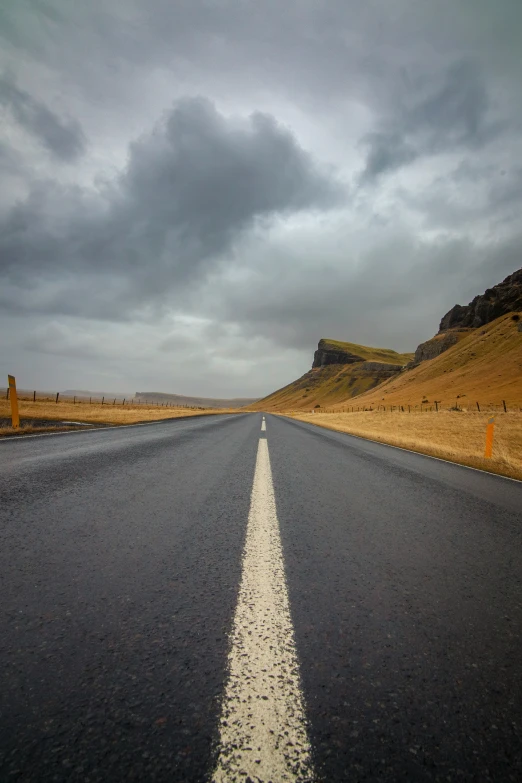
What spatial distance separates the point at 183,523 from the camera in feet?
10.9

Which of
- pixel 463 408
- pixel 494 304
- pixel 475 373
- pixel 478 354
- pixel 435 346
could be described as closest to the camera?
pixel 463 408

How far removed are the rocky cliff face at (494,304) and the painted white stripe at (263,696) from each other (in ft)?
440

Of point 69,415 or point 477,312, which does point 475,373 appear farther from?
point 69,415

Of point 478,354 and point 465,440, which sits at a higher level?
point 478,354

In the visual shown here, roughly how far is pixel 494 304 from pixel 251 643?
145 meters

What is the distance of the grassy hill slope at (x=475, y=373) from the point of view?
2702 inches

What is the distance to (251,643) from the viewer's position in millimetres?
1636

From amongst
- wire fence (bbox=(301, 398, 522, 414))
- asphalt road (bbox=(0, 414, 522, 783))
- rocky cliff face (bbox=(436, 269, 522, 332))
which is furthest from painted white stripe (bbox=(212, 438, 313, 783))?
rocky cliff face (bbox=(436, 269, 522, 332))

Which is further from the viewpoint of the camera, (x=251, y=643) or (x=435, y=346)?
(x=435, y=346)

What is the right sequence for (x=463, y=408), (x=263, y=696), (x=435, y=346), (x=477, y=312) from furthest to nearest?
1. (x=435, y=346)
2. (x=477, y=312)
3. (x=463, y=408)
4. (x=263, y=696)

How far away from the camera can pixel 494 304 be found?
395 feet

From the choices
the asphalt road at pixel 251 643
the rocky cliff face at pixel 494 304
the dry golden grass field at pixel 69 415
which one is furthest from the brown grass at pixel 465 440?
the rocky cliff face at pixel 494 304

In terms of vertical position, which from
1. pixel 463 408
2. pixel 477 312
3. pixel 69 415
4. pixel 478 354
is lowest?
pixel 463 408

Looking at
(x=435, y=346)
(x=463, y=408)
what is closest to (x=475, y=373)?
(x=463, y=408)
